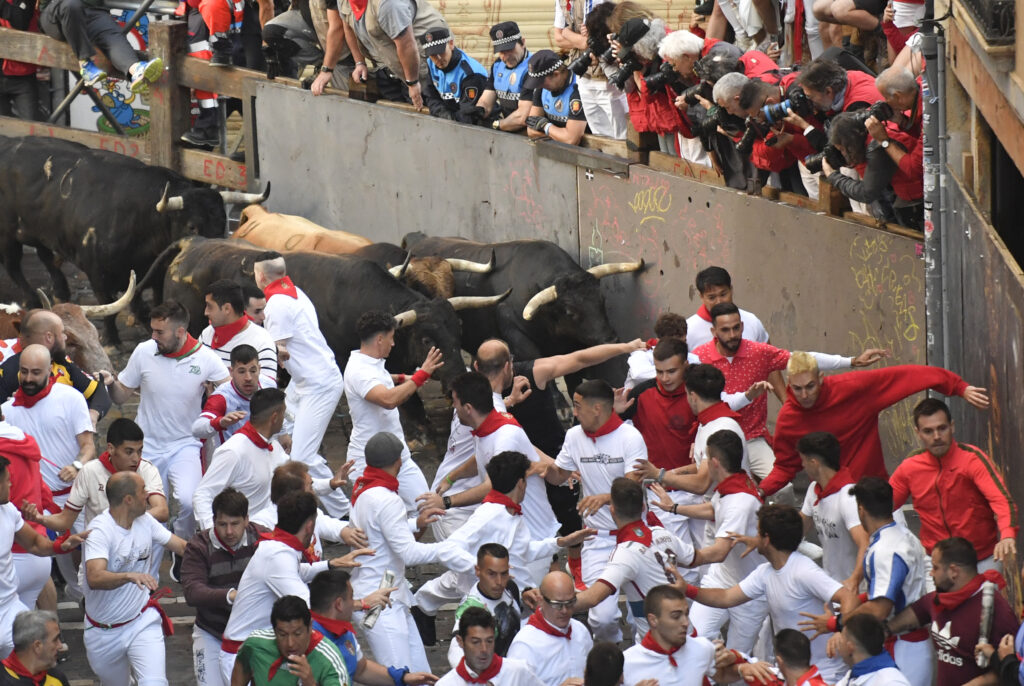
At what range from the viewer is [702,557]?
846 centimetres

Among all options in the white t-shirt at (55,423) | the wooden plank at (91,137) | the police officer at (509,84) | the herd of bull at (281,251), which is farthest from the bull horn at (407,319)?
the wooden plank at (91,137)

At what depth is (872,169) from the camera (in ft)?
35.6

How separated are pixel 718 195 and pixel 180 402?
491 centimetres

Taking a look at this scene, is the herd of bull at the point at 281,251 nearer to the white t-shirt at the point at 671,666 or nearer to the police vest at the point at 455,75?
the police vest at the point at 455,75

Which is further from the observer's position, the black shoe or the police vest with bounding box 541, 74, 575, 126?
the police vest with bounding box 541, 74, 575, 126

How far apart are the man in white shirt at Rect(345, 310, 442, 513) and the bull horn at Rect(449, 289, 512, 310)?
3367 mm

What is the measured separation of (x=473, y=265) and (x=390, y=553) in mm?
6170

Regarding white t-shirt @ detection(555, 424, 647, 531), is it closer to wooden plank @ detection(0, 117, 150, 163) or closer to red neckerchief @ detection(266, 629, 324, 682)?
red neckerchief @ detection(266, 629, 324, 682)

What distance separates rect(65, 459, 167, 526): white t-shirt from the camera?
30.3 ft

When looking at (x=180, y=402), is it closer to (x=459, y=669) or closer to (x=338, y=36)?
(x=459, y=669)

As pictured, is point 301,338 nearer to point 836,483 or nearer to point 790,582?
point 836,483

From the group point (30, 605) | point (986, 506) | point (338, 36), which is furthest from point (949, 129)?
point (338, 36)

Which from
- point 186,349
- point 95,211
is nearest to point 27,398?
point 186,349

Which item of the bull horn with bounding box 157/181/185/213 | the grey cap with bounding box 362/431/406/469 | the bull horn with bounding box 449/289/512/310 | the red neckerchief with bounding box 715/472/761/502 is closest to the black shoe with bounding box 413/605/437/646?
the grey cap with bounding box 362/431/406/469
